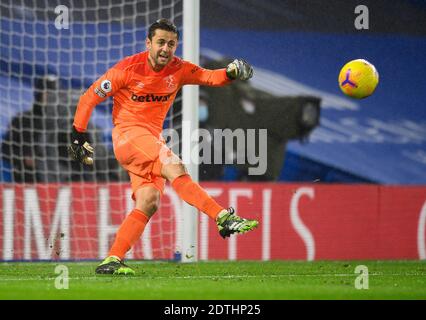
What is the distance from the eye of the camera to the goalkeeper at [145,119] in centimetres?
710

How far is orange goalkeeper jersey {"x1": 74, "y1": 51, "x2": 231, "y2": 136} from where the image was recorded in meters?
7.23

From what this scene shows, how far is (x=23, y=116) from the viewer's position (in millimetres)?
11344

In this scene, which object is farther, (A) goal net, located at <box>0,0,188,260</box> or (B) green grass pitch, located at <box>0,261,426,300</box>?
(A) goal net, located at <box>0,0,188,260</box>

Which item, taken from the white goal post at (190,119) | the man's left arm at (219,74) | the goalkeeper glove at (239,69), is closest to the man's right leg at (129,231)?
the man's left arm at (219,74)

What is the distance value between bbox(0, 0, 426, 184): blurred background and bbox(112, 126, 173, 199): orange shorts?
492cm

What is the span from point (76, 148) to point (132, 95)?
23.6 inches

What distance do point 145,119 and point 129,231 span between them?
34.7 inches

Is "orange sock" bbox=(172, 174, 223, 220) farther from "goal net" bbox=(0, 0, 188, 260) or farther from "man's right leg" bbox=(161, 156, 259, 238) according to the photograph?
"goal net" bbox=(0, 0, 188, 260)

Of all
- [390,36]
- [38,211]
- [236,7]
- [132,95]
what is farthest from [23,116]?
[390,36]

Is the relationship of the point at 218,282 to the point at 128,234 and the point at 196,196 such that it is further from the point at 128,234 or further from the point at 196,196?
the point at 128,234

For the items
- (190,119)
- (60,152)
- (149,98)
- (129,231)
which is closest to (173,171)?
(129,231)

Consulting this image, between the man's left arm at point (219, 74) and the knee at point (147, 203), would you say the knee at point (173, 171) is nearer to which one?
the knee at point (147, 203)

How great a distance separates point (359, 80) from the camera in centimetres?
745

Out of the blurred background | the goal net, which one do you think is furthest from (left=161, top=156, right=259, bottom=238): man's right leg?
the blurred background
